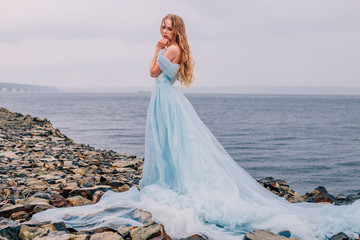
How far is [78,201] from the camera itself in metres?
5.41

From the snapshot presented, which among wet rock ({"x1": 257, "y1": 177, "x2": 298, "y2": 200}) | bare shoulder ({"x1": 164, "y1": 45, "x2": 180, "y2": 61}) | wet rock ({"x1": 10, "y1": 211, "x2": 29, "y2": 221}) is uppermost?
bare shoulder ({"x1": 164, "y1": 45, "x2": 180, "y2": 61})

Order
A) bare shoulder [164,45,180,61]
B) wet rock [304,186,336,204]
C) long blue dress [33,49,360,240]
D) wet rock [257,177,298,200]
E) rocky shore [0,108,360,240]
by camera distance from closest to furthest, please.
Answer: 1. rocky shore [0,108,360,240]
2. long blue dress [33,49,360,240]
3. bare shoulder [164,45,180,61]
4. wet rock [304,186,336,204]
5. wet rock [257,177,298,200]

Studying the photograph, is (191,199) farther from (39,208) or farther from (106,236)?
(39,208)

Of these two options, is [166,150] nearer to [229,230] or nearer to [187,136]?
[187,136]

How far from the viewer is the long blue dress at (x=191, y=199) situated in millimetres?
4355

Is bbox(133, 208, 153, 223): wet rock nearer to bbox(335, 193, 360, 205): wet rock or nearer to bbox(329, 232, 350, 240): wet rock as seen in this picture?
bbox(329, 232, 350, 240): wet rock

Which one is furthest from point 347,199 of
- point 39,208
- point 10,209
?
point 10,209

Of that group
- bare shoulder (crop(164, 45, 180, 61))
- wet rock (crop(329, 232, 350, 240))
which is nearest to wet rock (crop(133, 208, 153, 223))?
bare shoulder (crop(164, 45, 180, 61))

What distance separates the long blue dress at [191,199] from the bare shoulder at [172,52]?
77mm

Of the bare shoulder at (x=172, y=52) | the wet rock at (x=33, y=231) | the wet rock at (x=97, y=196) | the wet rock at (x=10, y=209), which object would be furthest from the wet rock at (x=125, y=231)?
the bare shoulder at (x=172, y=52)

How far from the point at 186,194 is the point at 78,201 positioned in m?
1.71

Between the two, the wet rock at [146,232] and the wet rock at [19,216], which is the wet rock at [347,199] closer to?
the wet rock at [146,232]

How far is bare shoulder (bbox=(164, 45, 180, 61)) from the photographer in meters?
4.92

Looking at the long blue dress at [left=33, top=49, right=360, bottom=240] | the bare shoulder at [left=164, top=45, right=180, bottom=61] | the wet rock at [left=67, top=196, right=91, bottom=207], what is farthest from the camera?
the wet rock at [left=67, top=196, right=91, bottom=207]
